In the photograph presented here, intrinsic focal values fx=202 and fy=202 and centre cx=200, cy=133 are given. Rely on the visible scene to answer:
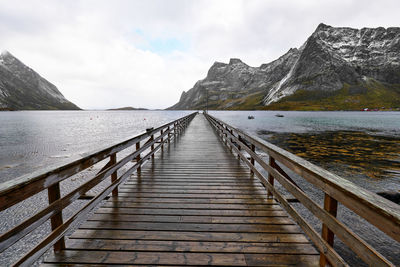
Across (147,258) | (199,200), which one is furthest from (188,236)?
(199,200)

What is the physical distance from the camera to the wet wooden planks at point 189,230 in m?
2.68

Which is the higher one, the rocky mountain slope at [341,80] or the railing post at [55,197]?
the rocky mountain slope at [341,80]

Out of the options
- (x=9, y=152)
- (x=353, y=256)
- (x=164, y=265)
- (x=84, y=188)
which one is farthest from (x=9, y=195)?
(x=9, y=152)

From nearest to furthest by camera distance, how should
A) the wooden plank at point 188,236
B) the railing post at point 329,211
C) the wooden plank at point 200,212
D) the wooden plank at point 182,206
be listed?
the railing post at point 329,211, the wooden plank at point 188,236, the wooden plank at point 200,212, the wooden plank at point 182,206

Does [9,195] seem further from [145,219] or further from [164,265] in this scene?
[145,219]

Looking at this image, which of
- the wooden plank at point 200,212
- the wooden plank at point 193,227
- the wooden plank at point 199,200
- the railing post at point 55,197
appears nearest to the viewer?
the railing post at point 55,197

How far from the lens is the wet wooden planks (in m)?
2.68

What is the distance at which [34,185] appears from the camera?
199cm

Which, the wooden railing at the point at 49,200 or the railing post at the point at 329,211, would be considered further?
the railing post at the point at 329,211

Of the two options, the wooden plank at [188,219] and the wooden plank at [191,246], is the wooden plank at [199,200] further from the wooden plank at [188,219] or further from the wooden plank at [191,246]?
the wooden plank at [191,246]

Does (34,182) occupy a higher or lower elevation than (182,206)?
higher

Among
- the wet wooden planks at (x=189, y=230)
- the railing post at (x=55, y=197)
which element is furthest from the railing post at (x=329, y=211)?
the railing post at (x=55, y=197)

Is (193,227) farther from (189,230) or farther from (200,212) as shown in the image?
(200,212)

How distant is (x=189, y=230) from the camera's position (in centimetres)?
331
